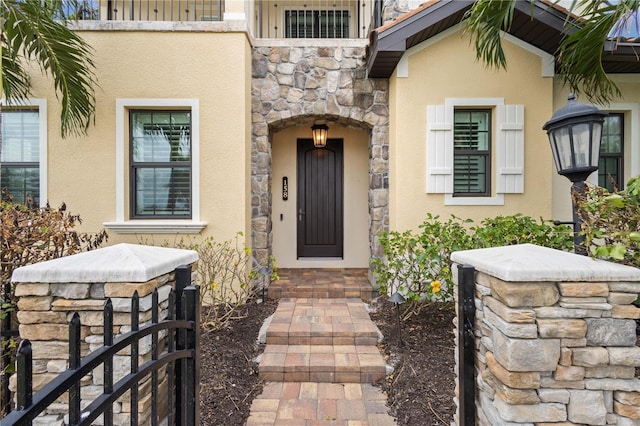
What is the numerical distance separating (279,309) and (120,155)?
3.06 metres

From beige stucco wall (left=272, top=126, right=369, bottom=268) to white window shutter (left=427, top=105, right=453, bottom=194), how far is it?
5.94 ft

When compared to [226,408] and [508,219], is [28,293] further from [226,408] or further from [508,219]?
[508,219]

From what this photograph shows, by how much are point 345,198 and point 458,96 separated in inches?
102

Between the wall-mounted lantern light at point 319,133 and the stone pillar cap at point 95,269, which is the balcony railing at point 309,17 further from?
the stone pillar cap at point 95,269

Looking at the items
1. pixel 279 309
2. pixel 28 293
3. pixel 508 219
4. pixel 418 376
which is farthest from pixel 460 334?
pixel 279 309

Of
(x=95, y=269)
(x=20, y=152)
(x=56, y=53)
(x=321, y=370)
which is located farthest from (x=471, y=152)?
(x=20, y=152)

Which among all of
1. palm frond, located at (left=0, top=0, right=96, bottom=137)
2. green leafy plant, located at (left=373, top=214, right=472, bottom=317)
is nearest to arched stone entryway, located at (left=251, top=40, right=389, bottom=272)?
green leafy plant, located at (left=373, top=214, right=472, bottom=317)

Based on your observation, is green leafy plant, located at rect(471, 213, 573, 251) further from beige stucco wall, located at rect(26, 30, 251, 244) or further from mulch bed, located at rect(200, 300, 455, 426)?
beige stucco wall, located at rect(26, 30, 251, 244)

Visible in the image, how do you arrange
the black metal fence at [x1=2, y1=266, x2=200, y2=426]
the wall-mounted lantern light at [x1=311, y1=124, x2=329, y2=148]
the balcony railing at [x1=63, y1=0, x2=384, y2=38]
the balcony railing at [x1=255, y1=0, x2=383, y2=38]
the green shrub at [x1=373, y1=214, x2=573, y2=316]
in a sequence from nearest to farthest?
1. the black metal fence at [x1=2, y1=266, x2=200, y2=426]
2. the green shrub at [x1=373, y1=214, x2=573, y2=316]
3. the balcony railing at [x1=63, y1=0, x2=384, y2=38]
4. the wall-mounted lantern light at [x1=311, y1=124, x2=329, y2=148]
5. the balcony railing at [x1=255, y1=0, x2=383, y2=38]

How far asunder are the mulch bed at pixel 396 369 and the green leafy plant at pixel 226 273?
36 cm

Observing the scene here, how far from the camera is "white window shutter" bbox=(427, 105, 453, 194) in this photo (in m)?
4.73

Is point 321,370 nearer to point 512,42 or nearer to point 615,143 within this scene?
point 512,42

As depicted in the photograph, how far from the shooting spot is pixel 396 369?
323 cm

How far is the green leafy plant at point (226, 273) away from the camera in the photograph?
4.29 meters
